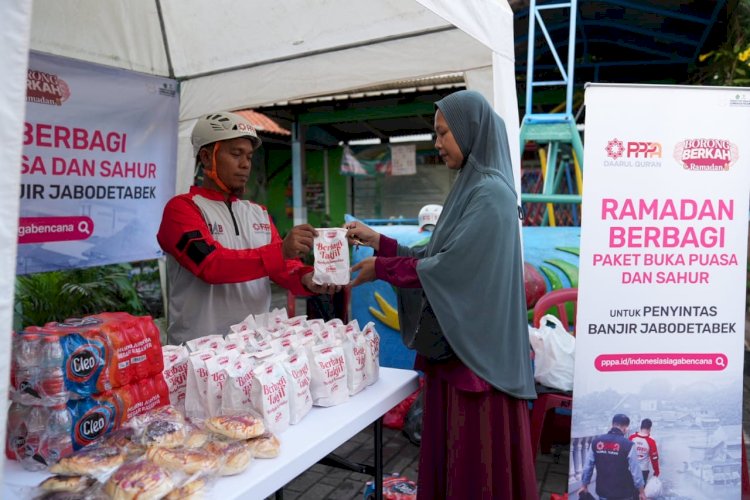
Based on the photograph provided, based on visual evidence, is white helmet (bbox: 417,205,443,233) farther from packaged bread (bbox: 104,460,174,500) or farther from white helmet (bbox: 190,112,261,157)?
packaged bread (bbox: 104,460,174,500)

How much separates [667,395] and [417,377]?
133 centimetres

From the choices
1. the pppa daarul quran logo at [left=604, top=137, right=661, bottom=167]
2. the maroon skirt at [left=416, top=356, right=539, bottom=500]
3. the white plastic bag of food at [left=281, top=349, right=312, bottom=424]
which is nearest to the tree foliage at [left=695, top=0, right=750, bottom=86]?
the pppa daarul quran logo at [left=604, top=137, right=661, bottom=167]

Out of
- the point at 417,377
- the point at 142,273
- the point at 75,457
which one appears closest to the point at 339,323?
the point at 417,377

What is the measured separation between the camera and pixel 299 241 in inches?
86.1

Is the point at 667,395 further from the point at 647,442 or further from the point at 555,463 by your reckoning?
the point at 555,463

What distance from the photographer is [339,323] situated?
6.91 ft

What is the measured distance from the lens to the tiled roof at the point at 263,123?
9625 mm

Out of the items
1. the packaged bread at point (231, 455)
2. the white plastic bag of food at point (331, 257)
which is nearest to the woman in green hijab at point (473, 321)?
the white plastic bag of food at point (331, 257)

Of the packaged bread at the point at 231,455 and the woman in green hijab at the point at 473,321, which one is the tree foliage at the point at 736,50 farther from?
the packaged bread at the point at 231,455

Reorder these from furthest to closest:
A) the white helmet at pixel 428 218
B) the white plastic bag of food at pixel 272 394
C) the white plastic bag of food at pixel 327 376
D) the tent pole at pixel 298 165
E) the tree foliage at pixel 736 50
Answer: the tent pole at pixel 298 165 < the tree foliage at pixel 736 50 < the white helmet at pixel 428 218 < the white plastic bag of food at pixel 327 376 < the white plastic bag of food at pixel 272 394

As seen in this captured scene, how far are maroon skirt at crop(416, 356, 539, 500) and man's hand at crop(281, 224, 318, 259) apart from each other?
27.7 inches

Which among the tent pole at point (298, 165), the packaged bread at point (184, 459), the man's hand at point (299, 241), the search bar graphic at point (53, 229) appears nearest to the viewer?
the packaged bread at point (184, 459)

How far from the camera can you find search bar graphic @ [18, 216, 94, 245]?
9.25 feet

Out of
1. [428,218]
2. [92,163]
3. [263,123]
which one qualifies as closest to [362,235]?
[92,163]
